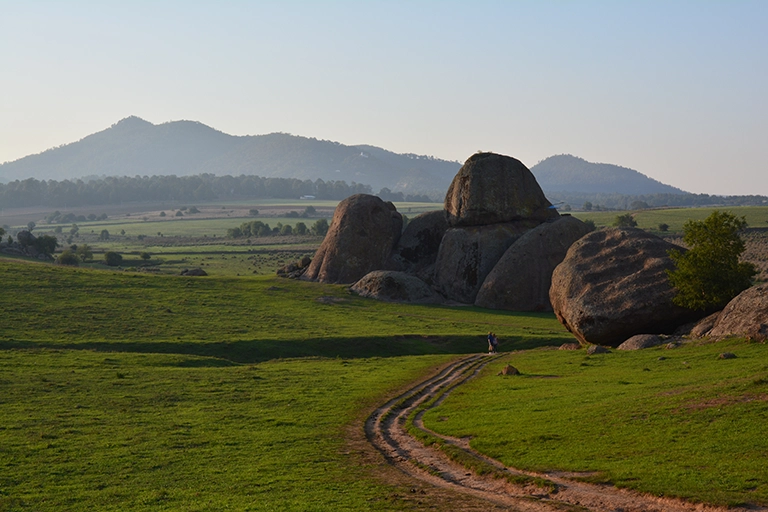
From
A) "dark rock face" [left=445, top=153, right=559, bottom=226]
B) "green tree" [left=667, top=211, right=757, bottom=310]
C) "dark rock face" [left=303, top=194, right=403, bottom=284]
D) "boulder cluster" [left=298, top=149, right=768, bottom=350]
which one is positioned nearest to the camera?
"green tree" [left=667, top=211, right=757, bottom=310]

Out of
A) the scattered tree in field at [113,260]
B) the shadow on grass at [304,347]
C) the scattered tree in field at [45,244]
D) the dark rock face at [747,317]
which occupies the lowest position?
the shadow on grass at [304,347]

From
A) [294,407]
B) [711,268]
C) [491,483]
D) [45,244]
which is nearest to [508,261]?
[711,268]

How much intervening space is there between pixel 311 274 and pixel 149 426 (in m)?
62.6

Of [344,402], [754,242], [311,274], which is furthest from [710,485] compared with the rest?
[754,242]

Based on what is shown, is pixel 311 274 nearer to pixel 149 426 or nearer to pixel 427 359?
pixel 427 359

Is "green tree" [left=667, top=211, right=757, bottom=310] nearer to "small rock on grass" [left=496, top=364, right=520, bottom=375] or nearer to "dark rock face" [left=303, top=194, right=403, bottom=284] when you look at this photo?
"small rock on grass" [left=496, top=364, right=520, bottom=375]

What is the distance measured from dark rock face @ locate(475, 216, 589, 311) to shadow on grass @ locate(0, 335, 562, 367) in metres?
16.2

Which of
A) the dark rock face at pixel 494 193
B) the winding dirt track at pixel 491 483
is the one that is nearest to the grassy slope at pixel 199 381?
the winding dirt track at pixel 491 483

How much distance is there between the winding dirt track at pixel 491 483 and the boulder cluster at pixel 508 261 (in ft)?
69.8

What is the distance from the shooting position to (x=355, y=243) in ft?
303

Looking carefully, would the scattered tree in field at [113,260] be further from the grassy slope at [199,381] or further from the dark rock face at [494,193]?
the dark rock face at [494,193]

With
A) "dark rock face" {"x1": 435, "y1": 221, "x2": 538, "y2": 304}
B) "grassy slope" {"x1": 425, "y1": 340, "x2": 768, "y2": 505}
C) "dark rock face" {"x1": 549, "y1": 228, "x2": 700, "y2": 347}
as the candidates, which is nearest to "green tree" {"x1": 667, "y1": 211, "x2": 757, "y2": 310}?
"dark rock face" {"x1": 549, "y1": 228, "x2": 700, "y2": 347}

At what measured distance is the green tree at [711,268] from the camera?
4866 cm

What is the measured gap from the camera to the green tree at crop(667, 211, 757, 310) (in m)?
48.7
